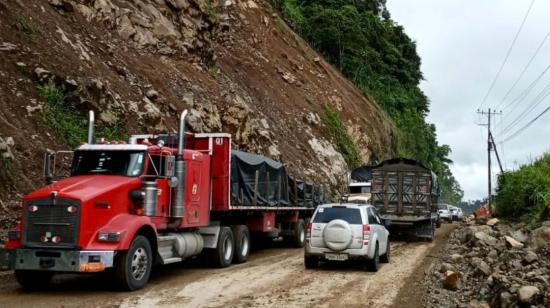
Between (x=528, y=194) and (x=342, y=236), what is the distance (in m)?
14.5

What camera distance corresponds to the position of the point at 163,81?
25.3 meters

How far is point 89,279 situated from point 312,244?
17.5 ft

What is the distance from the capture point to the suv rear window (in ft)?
48.0

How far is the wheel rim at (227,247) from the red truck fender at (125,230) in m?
3.85

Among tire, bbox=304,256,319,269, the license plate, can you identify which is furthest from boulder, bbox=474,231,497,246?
tire, bbox=304,256,319,269

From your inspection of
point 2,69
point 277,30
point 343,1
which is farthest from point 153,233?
point 343,1

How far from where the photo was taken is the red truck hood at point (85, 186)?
10383 mm

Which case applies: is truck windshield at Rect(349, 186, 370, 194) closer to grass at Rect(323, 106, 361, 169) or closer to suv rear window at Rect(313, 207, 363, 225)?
grass at Rect(323, 106, 361, 169)

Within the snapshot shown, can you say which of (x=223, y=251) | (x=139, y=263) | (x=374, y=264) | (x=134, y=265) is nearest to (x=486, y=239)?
(x=374, y=264)

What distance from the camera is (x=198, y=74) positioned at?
28.8 metres

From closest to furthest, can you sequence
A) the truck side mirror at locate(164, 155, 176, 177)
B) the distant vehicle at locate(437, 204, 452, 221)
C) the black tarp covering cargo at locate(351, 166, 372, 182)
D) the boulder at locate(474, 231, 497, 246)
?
the truck side mirror at locate(164, 155, 176, 177) < the boulder at locate(474, 231, 497, 246) < the black tarp covering cargo at locate(351, 166, 372, 182) < the distant vehicle at locate(437, 204, 452, 221)

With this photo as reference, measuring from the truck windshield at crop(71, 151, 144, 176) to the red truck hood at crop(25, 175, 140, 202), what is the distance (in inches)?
7.4

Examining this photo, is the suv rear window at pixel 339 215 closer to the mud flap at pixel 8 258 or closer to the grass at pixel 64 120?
the mud flap at pixel 8 258

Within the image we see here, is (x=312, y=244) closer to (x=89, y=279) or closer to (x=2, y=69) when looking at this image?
(x=89, y=279)
